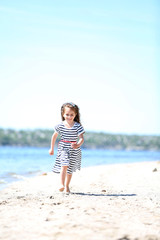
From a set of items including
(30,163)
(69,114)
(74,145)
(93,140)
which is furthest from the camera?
(93,140)

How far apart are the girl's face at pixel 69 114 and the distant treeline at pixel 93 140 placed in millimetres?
84006

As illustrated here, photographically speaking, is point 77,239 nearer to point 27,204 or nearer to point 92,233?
point 92,233

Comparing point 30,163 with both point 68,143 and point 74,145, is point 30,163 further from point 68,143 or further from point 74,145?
point 74,145

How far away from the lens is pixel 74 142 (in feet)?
20.2

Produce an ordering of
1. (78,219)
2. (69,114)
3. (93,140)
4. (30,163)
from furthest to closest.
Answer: (93,140), (30,163), (69,114), (78,219)

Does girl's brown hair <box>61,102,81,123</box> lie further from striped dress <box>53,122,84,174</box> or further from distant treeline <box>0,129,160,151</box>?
distant treeline <box>0,129,160,151</box>

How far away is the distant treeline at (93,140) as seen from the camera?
92.1 meters

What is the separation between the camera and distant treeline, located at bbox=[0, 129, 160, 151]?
9212cm

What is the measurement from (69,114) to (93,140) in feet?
309

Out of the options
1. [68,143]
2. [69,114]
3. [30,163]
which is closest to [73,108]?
[69,114]

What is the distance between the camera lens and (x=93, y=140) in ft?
328

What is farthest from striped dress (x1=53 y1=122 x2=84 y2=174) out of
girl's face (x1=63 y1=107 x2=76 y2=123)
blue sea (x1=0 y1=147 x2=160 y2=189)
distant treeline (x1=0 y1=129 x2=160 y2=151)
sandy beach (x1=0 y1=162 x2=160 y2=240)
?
distant treeline (x1=0 y1=129 x2=160 y2=151)

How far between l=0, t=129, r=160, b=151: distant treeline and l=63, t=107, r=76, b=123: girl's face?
8401 centimetres

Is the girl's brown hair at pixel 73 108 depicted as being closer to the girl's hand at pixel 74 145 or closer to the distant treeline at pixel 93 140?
the girl's hand at pixel 74 145
